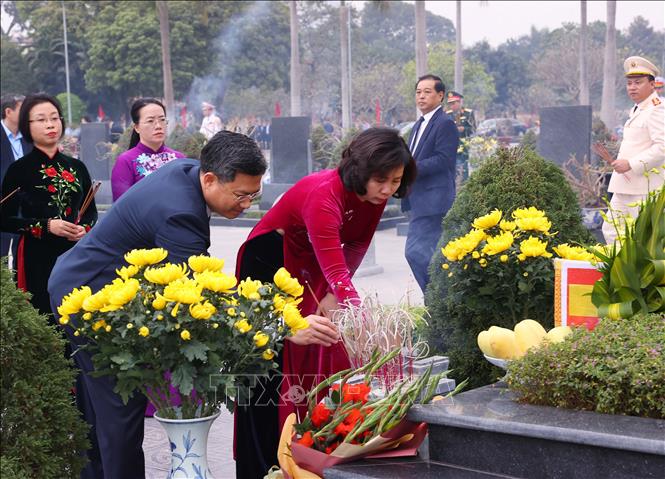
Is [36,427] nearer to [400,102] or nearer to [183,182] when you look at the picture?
[183,182]

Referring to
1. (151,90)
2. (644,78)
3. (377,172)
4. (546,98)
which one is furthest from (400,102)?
(377,172)

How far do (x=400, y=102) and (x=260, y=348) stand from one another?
54.2 m

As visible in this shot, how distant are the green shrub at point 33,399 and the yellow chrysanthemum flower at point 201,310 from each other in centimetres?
45

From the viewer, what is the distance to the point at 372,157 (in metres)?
3.37

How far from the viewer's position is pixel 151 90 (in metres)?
52.2

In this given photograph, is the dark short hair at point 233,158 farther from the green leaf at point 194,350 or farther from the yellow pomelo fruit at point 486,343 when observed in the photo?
the yellow pomelo fruit at point 486,343

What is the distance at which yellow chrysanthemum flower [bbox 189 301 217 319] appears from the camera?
8.02 ft

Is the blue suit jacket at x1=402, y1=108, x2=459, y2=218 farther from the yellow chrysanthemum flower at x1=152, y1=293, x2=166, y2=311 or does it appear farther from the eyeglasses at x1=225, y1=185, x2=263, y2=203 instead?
the yellow chrysanthemum flower at x1=152, y1=293, x2=166, y2=311

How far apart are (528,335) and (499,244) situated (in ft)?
1.46

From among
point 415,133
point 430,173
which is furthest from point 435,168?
point 415,133

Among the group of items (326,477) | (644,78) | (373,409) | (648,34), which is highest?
(648,34)

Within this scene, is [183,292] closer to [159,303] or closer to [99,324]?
[159,303]

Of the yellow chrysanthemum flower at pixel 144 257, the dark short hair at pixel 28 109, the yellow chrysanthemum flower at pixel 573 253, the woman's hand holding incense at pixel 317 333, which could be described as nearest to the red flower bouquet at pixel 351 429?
the woman's hand holding incense at pixel 317 333

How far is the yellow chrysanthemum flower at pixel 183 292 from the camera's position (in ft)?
8.04
